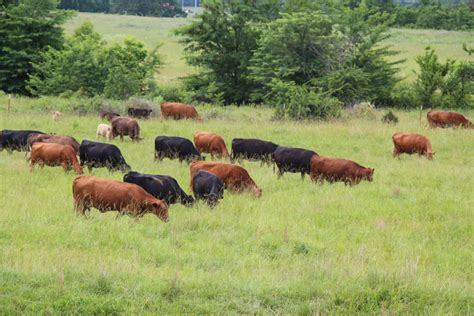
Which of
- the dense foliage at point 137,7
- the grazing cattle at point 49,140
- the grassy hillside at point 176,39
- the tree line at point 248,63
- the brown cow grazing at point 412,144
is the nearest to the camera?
the grazing cattle at point 49,140

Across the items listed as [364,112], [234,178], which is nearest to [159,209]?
[234,178]

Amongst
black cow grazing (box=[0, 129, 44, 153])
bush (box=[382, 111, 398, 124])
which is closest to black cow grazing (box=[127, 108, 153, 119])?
black cow grazing (box=[0, 129, 44, 153])

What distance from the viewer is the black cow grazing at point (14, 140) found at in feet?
59.3

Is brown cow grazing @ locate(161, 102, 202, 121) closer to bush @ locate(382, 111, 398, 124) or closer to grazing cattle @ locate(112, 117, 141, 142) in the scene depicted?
grazing cattle @ locate(112, 117, 141, 142)

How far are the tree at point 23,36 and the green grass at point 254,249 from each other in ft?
68.7

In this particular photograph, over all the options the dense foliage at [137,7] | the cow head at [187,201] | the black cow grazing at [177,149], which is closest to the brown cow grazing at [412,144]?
the black cow grazing at [177,149]

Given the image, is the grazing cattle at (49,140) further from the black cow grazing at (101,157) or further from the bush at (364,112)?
the bush at (364,112)

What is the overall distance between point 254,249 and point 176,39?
7604cm

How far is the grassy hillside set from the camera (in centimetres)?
5914

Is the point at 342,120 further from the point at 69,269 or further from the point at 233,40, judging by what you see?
the point at 69,269

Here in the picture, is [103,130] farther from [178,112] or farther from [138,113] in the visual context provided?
[178,112]

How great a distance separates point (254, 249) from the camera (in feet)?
32.9

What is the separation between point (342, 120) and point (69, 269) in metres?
21.1

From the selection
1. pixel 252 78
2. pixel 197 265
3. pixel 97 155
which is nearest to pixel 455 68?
pixel 252 78
